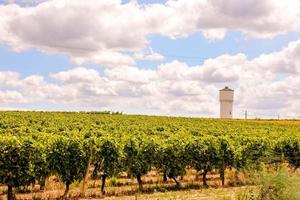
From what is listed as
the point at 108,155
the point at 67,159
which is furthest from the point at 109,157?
the point at 67,159

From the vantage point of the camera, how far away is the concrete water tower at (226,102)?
90500mm

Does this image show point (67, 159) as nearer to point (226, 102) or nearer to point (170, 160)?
point (170, 160)

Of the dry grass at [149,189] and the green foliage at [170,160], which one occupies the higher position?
the green foliage at [170,160]

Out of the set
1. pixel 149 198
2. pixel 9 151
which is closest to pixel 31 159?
pixel 9 151

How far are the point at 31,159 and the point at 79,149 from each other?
2.12 metres

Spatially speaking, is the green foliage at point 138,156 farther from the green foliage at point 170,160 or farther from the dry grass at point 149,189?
the dry grass at point 149,189

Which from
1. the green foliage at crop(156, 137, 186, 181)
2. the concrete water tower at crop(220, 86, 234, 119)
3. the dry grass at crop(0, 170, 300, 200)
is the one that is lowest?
the dry grass at crop(0, 170, 300, 200)

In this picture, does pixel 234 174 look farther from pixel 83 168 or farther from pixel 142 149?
pixel 83 168

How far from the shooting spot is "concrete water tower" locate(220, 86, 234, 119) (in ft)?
297

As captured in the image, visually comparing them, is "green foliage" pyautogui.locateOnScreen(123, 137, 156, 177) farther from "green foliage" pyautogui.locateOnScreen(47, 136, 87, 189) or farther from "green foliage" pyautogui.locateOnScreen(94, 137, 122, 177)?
"green foliage" pyautogui.locateOnScreen(47, 136, 87, 189)

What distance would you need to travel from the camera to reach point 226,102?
91.4 m

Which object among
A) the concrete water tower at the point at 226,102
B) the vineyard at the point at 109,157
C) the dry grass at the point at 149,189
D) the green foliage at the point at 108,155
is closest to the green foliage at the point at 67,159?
the vineyard at the point at 109,157

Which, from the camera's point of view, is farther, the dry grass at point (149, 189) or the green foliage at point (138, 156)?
the green foliage at point (138, 156)

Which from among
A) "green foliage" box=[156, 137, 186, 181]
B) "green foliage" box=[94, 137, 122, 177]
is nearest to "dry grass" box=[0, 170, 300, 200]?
"green foliage" box=[156, 137, 186, 181]
